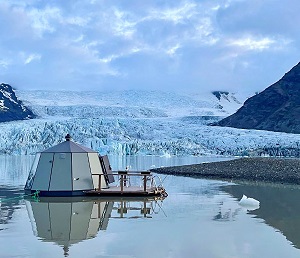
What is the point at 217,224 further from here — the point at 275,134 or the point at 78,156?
the point at 275,134

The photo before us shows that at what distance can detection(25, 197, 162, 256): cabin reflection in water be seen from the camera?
8.97m

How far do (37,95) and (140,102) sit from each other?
49.3ft

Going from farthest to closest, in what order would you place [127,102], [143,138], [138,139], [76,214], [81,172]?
[127,102] → [143,138] → [138,139] → [81,172] → [76,214]

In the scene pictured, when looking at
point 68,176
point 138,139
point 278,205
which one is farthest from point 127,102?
point 278,205

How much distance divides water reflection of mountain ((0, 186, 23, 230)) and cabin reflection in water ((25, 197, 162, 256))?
39 cm

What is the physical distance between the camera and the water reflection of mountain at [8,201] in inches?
441

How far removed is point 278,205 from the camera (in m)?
13.3

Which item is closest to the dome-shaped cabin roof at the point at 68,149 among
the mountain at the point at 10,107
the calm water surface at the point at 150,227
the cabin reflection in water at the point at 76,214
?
the cabin reflection in water at the point at 76,214

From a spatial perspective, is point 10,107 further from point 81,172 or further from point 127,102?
point 81,172

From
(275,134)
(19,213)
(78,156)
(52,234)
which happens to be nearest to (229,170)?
(78,156)

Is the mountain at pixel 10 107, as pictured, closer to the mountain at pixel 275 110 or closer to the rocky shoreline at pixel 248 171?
the mountain at pixel 275 110

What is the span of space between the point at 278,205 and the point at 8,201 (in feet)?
22.9

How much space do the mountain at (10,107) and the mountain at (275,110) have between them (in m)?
27.1

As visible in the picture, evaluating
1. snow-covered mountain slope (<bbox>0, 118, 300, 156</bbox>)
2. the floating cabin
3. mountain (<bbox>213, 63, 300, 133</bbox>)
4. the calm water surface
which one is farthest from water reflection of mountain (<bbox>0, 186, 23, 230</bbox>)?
mountain (<bbox>213, 63, 300, 133</bbox>)
